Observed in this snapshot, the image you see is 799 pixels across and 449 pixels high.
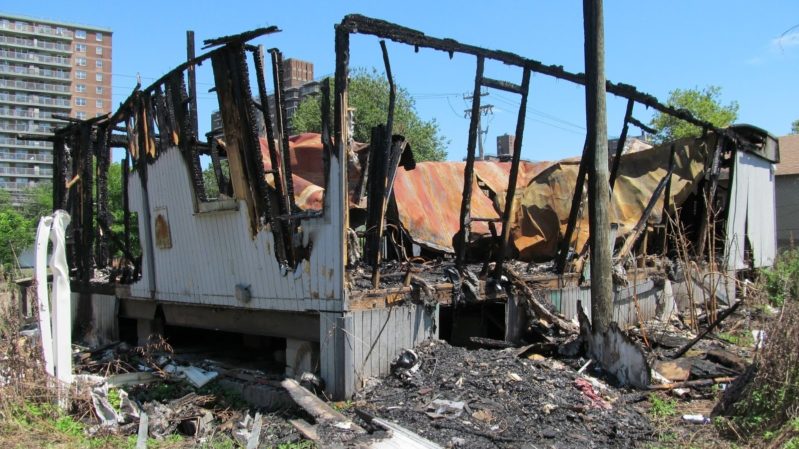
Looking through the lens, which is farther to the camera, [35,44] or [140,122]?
[35,44]

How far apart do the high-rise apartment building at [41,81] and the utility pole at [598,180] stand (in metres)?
111

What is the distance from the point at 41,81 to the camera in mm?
116062

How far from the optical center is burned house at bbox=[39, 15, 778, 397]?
6867 millimetres

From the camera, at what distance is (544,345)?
7715 mm

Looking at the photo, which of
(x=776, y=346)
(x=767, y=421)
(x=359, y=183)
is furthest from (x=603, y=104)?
(x=359, y=183)

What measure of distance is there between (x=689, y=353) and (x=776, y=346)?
251 cm

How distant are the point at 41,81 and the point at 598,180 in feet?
427

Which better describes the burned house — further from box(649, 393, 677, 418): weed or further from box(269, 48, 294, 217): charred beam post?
box(649, 393, 677, 418): weed

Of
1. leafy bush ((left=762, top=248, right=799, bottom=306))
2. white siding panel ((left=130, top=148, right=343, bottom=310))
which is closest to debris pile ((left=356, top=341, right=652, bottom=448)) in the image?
white siding panel ((left=130, top=148, right=343, bottom=310))

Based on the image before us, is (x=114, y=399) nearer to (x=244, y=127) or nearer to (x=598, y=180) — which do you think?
(x=244, y=127)

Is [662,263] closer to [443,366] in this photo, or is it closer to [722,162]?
[722,162]

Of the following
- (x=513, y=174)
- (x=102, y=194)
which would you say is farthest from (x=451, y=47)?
(x=102, y=194)

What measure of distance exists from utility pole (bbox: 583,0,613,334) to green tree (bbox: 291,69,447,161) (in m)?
20.1

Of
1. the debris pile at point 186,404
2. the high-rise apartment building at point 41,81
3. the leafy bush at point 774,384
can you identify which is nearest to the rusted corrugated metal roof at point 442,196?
the debris pile at point 186,404
